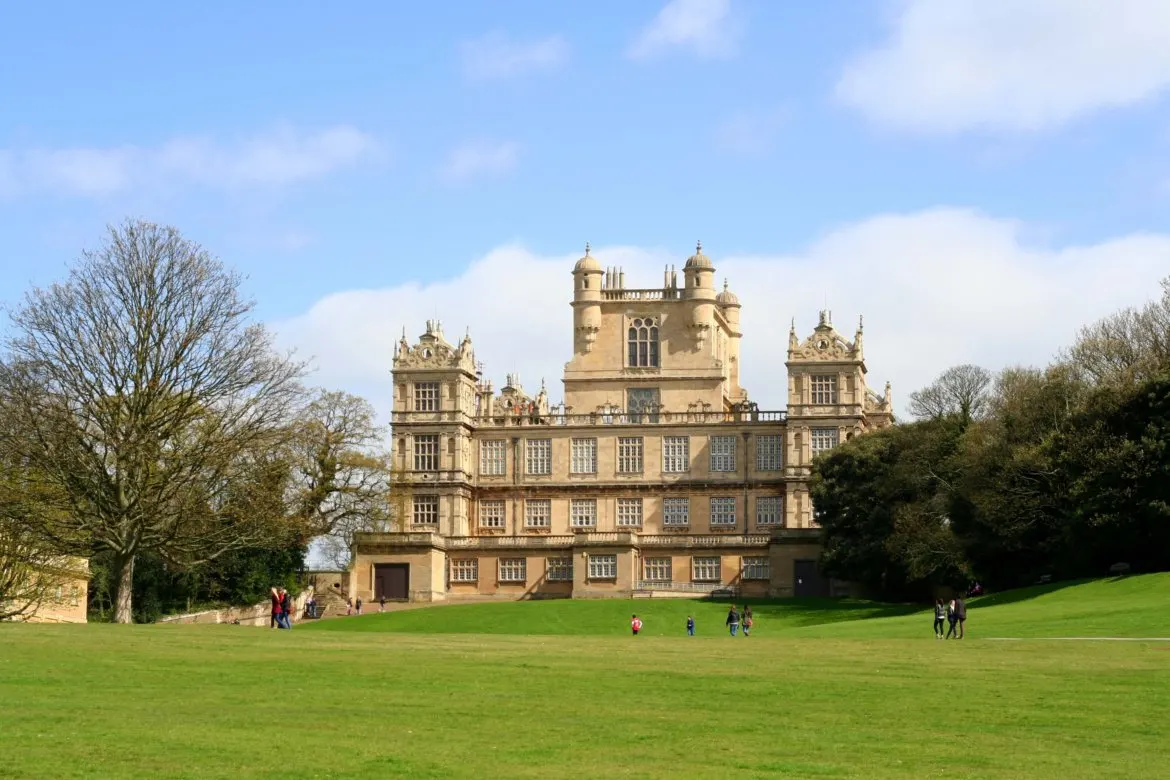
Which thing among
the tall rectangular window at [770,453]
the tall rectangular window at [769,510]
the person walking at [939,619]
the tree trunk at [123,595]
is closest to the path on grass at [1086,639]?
the person walking at [939,619]

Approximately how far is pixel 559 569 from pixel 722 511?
918 cm

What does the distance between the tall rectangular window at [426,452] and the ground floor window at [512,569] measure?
6.36 meters

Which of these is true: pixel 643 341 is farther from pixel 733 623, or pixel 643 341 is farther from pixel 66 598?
pixel 66 598

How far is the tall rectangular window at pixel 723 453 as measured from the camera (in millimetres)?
100562

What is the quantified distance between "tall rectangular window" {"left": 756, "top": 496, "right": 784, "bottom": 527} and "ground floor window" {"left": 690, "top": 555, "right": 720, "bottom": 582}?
15.3 ft

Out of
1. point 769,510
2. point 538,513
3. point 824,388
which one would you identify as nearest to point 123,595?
point 538,513

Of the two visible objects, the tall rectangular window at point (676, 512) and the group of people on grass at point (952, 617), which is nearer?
the group of people on grass at point (952, 617)

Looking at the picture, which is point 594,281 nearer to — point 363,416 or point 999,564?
point 363,416

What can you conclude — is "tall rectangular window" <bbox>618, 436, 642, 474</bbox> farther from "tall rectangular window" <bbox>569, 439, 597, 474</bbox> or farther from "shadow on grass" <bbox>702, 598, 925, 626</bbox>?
"shadow on grass" <bbox>702, 598, 925, 626</bbox>

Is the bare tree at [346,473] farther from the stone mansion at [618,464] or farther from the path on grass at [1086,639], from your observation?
the path on grass at [1086,639]

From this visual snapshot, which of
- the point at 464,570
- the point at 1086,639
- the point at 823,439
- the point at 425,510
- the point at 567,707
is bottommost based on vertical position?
the point at 567,707

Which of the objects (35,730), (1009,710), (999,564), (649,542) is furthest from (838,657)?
(649,542)

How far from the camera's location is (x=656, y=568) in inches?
3812

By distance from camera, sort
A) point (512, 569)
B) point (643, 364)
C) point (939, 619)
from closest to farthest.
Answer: point (939, 619) < point (512, 569) < point (643, 364)
